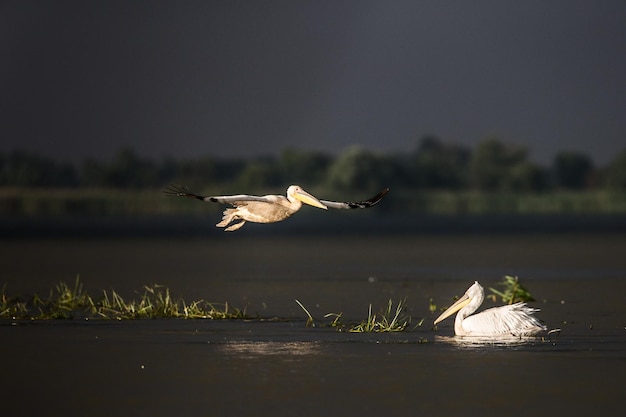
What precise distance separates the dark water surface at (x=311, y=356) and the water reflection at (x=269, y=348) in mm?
31

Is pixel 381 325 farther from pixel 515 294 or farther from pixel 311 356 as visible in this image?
pixel 515 294

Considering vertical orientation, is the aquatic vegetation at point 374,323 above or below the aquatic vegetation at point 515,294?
below

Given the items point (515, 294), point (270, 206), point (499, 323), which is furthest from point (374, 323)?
point (515, 294)

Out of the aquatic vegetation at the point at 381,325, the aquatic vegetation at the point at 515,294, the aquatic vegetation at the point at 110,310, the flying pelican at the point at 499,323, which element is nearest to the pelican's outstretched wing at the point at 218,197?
the aquatic vegetation at the point at 381,325

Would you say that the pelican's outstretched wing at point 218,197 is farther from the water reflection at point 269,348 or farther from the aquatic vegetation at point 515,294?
the aquatic vegetation at point 515,294

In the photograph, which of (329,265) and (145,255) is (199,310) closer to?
(329,265)

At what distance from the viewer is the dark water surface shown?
481 inches

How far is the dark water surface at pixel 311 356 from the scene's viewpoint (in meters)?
12.2

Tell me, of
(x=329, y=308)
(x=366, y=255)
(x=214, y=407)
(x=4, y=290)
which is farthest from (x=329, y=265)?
(x=214, y=407)

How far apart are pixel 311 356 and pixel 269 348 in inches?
33.7

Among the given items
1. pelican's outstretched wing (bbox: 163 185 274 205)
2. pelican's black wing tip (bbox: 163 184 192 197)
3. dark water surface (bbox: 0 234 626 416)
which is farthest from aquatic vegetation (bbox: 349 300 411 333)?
pelican's black wing tip (bbox: 163 184 192 197)

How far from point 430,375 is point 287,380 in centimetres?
131

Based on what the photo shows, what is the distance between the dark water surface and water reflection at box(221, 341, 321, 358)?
1.2 inches

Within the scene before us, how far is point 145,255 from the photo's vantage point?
128 ft
